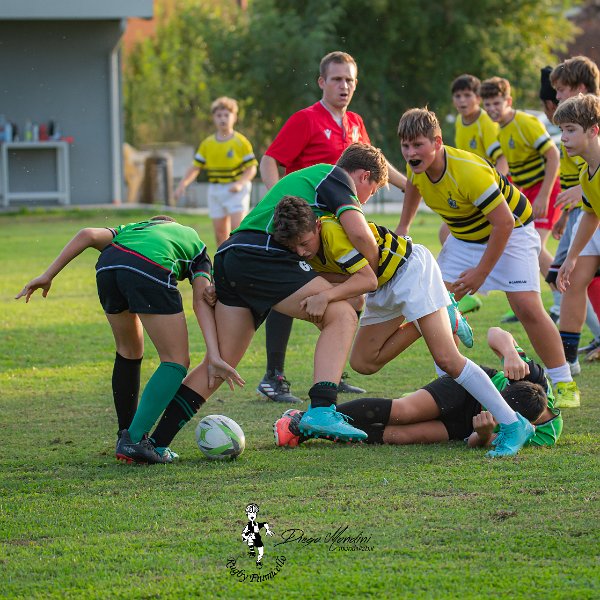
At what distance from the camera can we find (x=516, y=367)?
515cm

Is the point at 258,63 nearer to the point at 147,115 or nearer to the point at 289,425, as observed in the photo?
the point at 147,115

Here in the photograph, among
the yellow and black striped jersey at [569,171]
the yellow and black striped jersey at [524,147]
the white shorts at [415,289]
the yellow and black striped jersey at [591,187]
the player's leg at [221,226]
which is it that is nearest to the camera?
the white shorts at [415,289]

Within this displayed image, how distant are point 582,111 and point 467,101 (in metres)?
4.46

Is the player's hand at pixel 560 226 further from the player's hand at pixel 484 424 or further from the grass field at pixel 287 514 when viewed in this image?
the player's hand at pixel 484 424

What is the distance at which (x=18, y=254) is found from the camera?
48.5 ft

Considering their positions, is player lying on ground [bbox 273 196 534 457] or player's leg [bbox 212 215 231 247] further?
player's leg [bbox 212 215 231 247]

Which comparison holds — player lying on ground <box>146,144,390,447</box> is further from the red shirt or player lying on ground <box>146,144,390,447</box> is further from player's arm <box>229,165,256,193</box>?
player's arm <box>229,165,256,193</box>

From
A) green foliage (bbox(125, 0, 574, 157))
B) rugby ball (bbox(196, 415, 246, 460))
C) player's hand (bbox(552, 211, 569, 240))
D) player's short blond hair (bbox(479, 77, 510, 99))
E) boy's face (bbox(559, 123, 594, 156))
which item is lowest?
rugby ball (bbox(196, 415, 246, 460))

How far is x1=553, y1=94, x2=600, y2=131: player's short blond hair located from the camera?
5.55 meters

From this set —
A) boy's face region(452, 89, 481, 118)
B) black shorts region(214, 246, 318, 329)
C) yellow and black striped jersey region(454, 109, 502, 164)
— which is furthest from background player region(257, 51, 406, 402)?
boy's face region(452, 89, 481, 118)

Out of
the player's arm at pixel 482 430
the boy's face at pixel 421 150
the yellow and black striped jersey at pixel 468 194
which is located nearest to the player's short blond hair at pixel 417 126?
the boy's face at pixel 421 150

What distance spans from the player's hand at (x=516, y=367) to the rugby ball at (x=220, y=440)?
4.30 ft

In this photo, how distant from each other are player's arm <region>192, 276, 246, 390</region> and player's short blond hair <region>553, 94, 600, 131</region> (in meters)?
2.09

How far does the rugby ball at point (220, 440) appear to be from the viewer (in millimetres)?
4926
